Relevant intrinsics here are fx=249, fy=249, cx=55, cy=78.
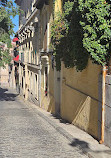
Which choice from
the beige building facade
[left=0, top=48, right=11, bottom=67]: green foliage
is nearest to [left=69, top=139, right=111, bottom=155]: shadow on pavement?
the beige building facade

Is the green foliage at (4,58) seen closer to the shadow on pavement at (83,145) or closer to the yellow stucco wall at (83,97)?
the yellow stucco wall at (83,97)

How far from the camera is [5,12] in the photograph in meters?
16.5

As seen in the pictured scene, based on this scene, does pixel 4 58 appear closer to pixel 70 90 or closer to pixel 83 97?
pixel 70 90

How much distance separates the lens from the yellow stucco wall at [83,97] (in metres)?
7.45

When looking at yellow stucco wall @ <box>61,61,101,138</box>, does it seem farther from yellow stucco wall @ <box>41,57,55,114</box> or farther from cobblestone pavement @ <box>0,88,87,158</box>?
yellow stucco wall @ <box>41,57,55,114</box>

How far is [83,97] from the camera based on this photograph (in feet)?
28.0

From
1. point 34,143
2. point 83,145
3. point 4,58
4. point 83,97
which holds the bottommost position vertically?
point 34,143

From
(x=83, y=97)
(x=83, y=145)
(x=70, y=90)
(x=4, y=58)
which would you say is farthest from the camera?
(x=4, y=58)

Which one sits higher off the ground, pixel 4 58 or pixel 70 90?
pixel 4 58

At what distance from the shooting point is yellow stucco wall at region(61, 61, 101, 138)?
7.45 m

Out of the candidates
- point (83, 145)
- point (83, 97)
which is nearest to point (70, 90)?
point (83, 97)

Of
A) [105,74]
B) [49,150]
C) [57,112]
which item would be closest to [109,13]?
[105,74]

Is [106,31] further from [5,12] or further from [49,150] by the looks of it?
[5,12]

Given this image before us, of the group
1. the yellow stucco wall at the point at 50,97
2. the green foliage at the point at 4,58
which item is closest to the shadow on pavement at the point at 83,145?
the yellow stucco wall at the point at 50,97
